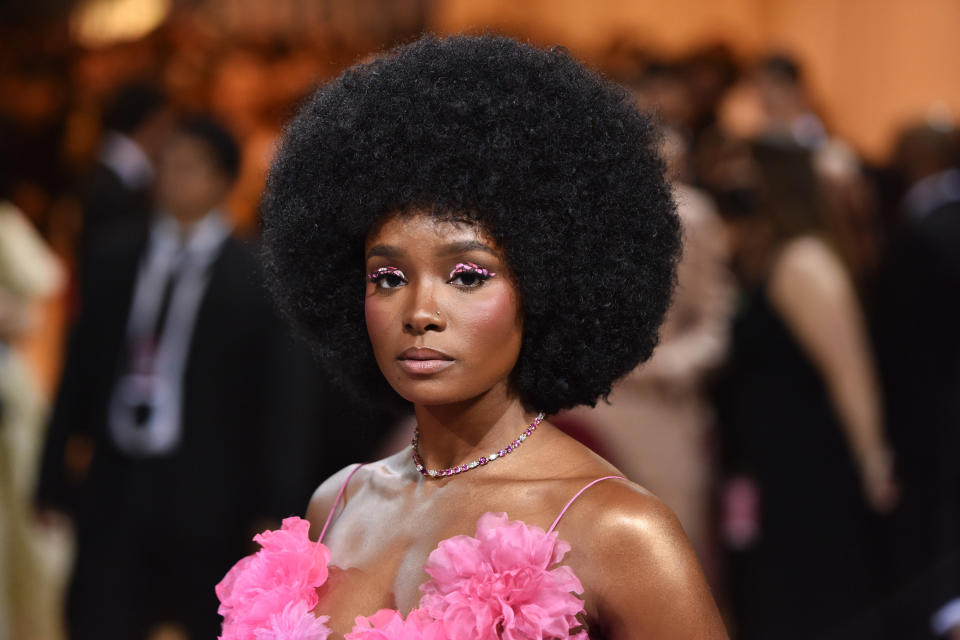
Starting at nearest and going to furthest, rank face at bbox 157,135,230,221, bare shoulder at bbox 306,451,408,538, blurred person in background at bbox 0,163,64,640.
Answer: bare shoulder at bbox 306,451,408,538
face at bbox 157,135,230,221
blurred person in background at bbox 0,163,64,640

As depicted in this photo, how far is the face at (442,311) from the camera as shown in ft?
6.49

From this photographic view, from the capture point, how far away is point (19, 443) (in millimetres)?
5770

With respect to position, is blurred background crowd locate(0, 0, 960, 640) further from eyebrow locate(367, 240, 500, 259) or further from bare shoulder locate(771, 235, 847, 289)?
eyebrow locate(367, 240, 500, 259)

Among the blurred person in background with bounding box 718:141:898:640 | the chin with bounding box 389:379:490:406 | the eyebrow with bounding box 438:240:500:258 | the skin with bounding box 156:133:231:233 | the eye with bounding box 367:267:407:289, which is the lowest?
the blurred person in background with bounding box 718:141:898:640

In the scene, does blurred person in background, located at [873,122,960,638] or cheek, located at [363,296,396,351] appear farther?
blurred person in background, located at [873,122,960,638]

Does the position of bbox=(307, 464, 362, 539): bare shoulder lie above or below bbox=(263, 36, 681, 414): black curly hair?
below

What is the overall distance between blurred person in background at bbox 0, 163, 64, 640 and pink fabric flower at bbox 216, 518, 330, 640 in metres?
3.69

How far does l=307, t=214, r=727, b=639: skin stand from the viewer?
189 cm

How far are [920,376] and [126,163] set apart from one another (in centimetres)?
346

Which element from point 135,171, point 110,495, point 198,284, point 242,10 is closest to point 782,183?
point 198,284

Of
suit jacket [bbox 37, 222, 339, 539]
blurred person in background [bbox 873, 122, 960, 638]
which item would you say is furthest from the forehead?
blurred person in background [bbox 873, 122, 960, 638]

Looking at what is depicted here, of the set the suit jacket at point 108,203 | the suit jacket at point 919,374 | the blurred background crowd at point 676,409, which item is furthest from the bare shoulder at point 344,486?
the suit jacket at point 108,203

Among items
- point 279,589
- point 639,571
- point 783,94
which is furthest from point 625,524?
point 783,94

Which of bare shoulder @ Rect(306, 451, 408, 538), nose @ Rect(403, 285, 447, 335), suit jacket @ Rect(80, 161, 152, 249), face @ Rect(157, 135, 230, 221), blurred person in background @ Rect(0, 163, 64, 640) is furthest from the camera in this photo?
suit jacket @ Rect(80, 161, 152, 249)
